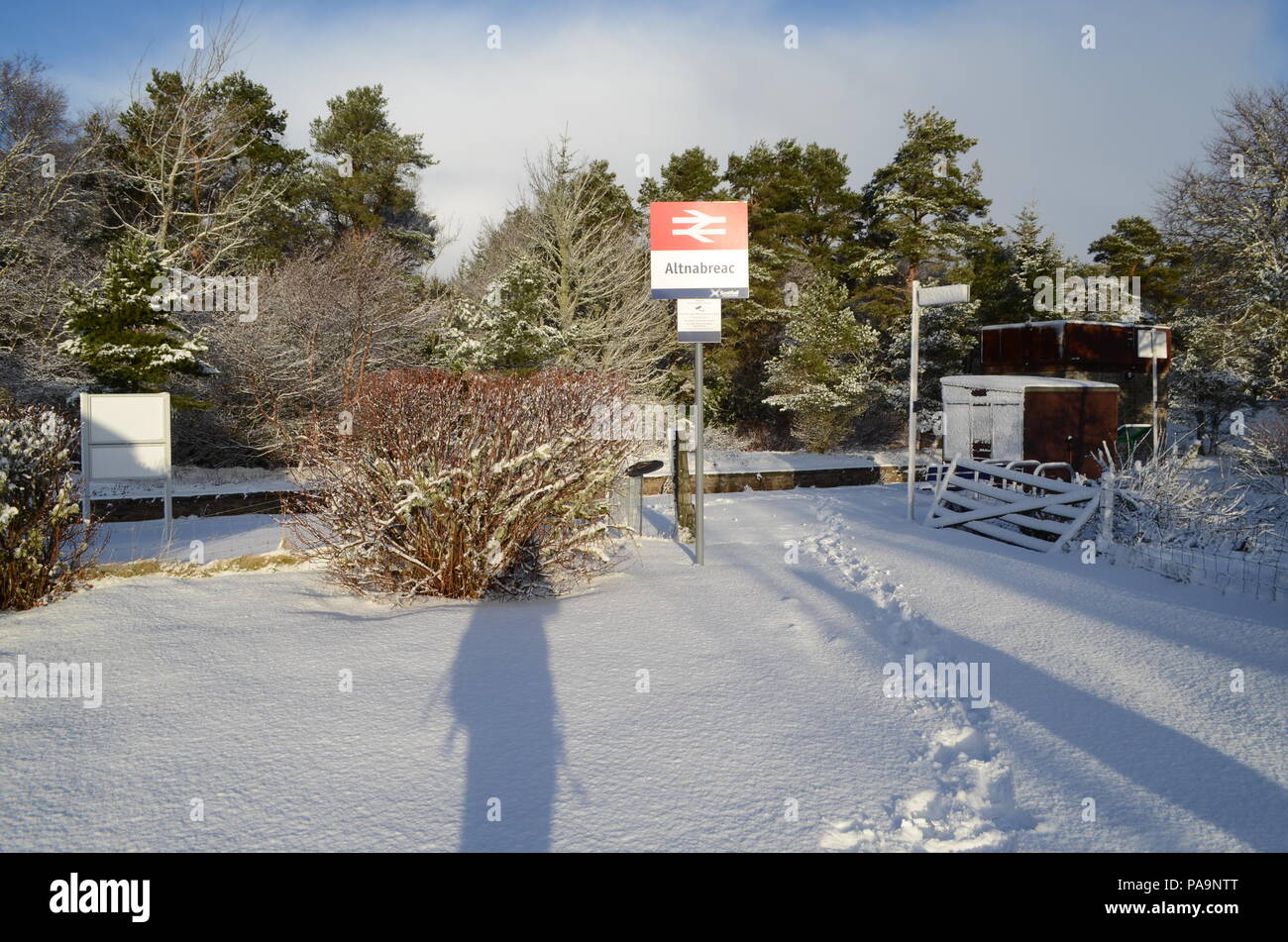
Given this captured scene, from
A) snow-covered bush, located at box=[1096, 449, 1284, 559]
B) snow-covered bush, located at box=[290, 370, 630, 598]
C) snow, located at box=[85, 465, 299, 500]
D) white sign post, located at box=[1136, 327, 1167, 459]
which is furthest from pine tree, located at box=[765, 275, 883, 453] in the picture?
snow-covered bush, located at box=[290, 370, 630, 598]

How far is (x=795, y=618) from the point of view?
5555mm

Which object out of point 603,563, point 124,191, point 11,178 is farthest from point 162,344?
point 124,191

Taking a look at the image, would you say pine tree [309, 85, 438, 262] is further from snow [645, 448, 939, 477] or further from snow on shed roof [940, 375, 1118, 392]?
snow on shed roof [940, 375, 1118, 392]

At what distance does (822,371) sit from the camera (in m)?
26.0

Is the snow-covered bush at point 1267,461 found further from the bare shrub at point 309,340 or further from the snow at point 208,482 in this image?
the bare shrub at point 309,340

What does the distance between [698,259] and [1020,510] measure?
4803 millimetres

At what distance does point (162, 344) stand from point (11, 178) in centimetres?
1279

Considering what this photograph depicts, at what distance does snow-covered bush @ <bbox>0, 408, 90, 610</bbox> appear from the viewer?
559cm

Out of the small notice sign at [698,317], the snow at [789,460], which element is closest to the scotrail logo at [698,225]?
the small notice sign at [698,317]

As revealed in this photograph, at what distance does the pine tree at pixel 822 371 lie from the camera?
2592cm

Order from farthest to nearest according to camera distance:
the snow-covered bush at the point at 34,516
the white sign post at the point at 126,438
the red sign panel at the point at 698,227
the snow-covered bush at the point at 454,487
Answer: the white sign post at the point at 126,438
the red sign panel at the point at 698,227
the snow-covered bush at the point at 454,487
the snow-covered bush at the point at 34,516

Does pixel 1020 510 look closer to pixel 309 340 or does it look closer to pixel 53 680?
pixel 53 680
